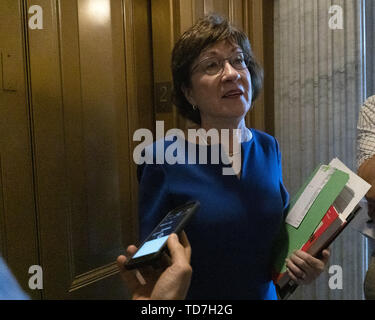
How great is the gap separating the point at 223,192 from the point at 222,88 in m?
0.27

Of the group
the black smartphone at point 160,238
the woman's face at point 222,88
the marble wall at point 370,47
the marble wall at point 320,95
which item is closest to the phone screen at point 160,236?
the black smartphone at point 160,238

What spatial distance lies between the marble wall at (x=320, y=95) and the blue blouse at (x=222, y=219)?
33.4 inches

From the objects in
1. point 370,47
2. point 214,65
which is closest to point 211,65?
point 214,65

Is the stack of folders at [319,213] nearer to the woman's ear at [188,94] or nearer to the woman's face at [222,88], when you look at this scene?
the woman's face at [222,88]

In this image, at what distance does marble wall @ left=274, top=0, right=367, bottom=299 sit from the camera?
5.07ft

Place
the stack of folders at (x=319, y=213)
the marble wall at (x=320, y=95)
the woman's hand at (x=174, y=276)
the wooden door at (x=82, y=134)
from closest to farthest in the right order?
the woman's hand at (x=174, y=276) < the stack of folders at (x=319, y=213) < the wooden door at (x=82, y=134) < the marble wall at (x=320, y=95)

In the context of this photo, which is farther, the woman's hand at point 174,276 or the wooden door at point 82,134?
the wooden door at point 82,134

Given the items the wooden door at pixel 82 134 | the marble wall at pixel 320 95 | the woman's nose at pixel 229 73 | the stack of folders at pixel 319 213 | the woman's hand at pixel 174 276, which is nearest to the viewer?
the woman's hand at pixel 174 276

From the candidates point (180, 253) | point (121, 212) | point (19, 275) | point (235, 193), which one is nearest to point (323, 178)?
point (235, 193)

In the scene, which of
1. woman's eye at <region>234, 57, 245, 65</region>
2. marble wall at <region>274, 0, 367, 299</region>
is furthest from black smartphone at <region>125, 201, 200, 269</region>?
marble wall at <region>274, 0, 367, 299</region>

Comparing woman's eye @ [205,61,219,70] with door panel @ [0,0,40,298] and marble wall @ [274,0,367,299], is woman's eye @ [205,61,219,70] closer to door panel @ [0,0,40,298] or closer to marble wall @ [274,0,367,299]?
door panel @ [0,0,40,298]

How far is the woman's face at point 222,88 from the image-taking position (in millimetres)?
879

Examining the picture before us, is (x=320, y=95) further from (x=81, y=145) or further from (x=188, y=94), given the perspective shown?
(x=81, y=145)

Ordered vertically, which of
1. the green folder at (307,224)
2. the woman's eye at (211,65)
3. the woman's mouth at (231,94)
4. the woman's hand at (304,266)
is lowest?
the woman's hand at (304,266)
